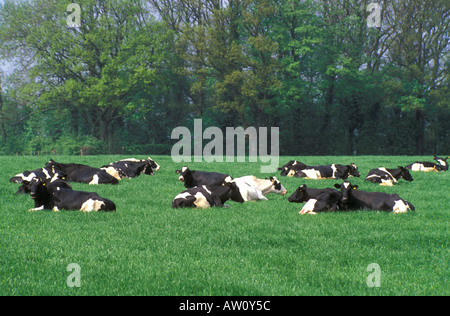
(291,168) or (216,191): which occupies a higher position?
(291,168)

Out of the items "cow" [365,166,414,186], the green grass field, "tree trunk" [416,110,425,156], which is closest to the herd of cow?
"cow" [365,166,414,186]

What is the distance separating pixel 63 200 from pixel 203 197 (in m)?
2.99

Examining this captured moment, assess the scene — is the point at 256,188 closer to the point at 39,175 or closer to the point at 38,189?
the point at 38,189

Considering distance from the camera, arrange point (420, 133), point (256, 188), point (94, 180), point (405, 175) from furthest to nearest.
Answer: point (420, 133) → point (405, 175) → point (94, 180) → point (256, 188)

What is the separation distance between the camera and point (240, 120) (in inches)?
1860

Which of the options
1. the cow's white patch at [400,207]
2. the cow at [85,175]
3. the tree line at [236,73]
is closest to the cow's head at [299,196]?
the cow's white patch at [400,207]

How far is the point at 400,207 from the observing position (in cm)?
927

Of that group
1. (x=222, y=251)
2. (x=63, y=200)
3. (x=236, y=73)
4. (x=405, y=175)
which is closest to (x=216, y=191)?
(x=63, y=200)

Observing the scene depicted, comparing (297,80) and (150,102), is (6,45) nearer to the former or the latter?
(150,102)

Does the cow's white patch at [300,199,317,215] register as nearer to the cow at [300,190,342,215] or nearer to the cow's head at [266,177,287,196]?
the cow at [300,190,342,215]

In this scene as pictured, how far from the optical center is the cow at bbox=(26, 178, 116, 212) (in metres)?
9.05

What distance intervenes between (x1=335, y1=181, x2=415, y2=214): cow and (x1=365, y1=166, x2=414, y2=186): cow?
4.89 meters

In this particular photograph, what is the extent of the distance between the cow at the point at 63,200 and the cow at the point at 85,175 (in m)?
4.29
